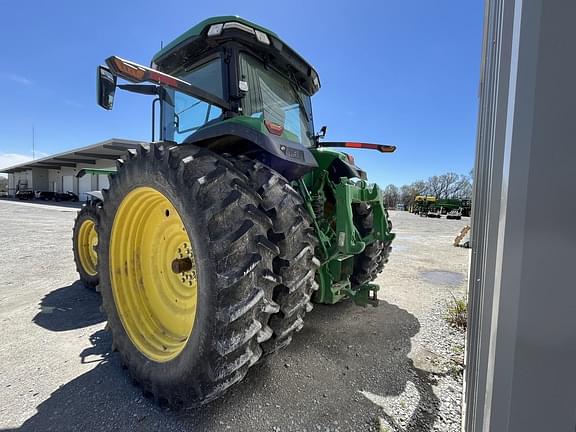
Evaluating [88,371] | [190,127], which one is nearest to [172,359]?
[88,371]

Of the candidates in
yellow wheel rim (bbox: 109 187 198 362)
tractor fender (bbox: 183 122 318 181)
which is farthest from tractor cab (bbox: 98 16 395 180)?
yellow wheel rim (bbox: 109 187 198 362)

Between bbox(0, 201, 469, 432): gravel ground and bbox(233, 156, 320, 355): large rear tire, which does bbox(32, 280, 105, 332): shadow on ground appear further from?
bbox(233, 156, 320, 355): large rear tire

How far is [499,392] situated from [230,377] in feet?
4.05

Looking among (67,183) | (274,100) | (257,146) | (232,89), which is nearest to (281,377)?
(257,146)

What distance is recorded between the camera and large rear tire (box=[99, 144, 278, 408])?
1429mm

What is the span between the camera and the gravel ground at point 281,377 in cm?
164

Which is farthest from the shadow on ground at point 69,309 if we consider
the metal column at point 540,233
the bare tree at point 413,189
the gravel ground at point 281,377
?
the bare tree at point 413,189

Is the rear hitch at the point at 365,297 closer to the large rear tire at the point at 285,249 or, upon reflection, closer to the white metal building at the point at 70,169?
the large rear tire at the point at 285,249

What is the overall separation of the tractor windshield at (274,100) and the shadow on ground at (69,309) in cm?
263

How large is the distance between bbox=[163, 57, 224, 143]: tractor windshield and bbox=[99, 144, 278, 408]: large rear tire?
762mm

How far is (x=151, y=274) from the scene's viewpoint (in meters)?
2.19

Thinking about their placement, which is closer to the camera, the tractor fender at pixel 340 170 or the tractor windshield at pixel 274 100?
the tractor windshield at pixel 274 100

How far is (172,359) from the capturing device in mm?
1653

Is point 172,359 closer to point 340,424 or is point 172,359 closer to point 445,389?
point 340,424
